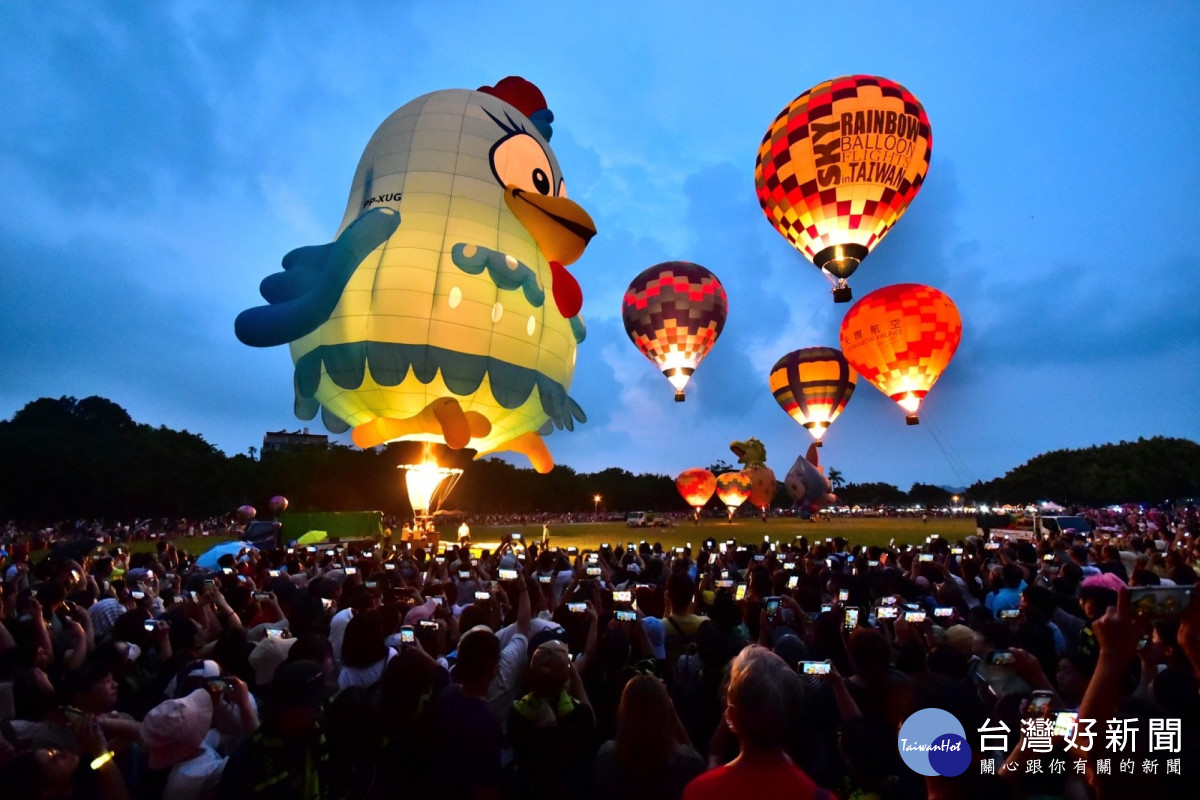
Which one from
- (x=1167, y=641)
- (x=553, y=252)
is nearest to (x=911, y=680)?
(x=1167, y=641)

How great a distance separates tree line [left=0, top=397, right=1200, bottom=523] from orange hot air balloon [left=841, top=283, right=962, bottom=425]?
11455mm

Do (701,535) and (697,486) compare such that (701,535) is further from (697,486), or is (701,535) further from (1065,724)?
(1065,724)

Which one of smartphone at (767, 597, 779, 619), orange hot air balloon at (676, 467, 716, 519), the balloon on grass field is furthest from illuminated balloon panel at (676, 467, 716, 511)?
smartphone at (767, 597, 779, 619)

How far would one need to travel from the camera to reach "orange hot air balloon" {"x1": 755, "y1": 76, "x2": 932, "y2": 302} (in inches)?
528

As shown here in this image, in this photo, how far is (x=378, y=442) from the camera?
39.8 feet

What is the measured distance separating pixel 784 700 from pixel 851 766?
68 cm

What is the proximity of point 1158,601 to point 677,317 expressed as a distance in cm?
1866

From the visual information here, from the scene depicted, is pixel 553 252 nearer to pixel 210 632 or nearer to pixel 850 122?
pixel 850 122

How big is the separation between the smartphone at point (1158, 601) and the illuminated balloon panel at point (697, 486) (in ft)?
120

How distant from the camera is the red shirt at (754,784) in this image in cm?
148

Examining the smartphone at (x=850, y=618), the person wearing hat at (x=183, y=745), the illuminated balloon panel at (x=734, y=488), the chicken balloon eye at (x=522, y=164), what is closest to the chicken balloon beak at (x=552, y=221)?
the chicken balloon eye at (x=522, y=164)

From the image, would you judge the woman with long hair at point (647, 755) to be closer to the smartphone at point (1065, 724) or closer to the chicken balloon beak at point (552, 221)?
the smartphone at point (1065, 724)

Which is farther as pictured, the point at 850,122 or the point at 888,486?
the point at 888,486

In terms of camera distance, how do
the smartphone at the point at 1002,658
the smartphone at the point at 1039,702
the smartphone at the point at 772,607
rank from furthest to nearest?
the smartphone at the point at 772,607
the smartphone at the point at 1002,658
the smartphone at the point at 1039,702
